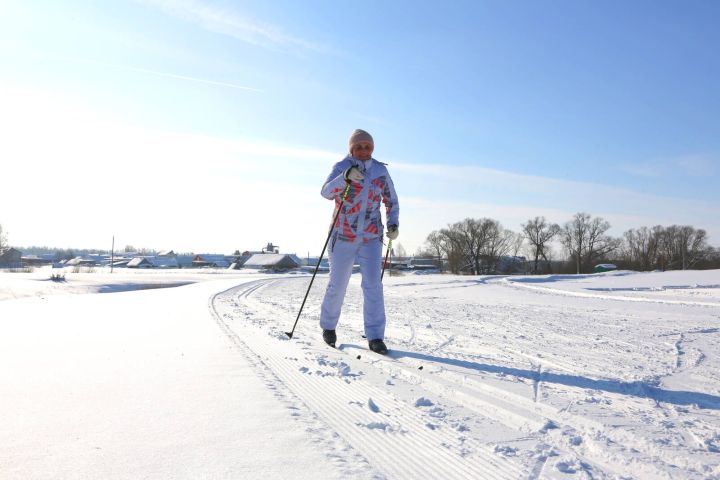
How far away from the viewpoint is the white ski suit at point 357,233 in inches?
166

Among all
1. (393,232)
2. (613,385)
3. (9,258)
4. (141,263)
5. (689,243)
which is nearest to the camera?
(613,385)

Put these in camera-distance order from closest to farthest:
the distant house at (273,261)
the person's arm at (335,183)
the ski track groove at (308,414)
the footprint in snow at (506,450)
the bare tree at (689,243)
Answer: the ski track groove at (308,414) < the footprint in snow at (506,450) < the person's arm at (335,183) < the bare tree at (689,243) < the distant house at (273,261)

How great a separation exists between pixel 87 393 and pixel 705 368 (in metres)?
3.94

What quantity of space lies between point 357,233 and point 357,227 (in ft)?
0.18

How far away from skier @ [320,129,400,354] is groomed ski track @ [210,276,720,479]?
1.73 ft

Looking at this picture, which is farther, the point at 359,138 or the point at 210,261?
the point at 210,261

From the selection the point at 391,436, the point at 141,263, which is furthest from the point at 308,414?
the point at 141,263

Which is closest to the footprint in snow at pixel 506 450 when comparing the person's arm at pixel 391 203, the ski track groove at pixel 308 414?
the ski track groove at pixel 308 414

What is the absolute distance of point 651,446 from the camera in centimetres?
179

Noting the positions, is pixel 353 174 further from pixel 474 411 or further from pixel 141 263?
pixel 141 263

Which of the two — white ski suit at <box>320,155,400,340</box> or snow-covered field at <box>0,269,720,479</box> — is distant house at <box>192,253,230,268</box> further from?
snow-covered field at <box>0,269,720,479</box>

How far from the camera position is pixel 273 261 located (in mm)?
75875

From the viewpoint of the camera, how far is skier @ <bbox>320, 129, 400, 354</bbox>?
4219 mm

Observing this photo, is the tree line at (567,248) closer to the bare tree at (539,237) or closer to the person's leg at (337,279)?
the bare tree at (539,237)
